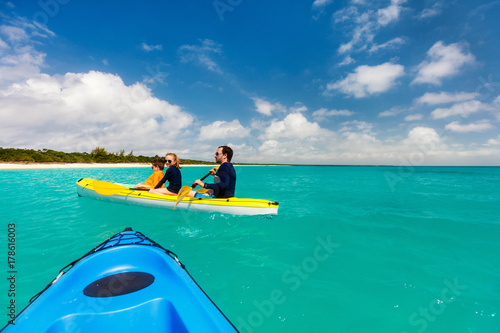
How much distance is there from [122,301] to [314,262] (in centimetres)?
406

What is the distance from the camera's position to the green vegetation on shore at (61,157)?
43.5m

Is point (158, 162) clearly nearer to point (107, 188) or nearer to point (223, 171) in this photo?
point (107, 188)

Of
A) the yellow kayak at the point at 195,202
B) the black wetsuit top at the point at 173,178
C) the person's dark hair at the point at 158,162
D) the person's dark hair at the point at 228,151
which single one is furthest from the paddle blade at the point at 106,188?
the person's dark hair at the point at 228,151

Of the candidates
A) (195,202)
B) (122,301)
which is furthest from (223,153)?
(122,301)

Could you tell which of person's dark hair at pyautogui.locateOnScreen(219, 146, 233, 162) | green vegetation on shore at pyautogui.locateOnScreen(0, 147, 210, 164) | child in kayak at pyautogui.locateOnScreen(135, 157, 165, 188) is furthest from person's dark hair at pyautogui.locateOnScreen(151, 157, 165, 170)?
green vegetation on shore at pyautogui.locateOnScreen(0, 147, 210, 164)

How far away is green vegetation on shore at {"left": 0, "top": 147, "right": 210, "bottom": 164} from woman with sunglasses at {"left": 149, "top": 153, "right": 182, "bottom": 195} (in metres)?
55.5

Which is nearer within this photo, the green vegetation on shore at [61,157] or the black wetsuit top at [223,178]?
the black wetsuit top at [223,178]

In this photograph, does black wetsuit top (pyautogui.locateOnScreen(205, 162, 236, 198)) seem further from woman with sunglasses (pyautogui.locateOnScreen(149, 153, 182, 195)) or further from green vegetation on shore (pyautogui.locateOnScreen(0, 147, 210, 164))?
green vegetation on shore (pyautogui.locateOnScreen(0, 147, 210, 164))

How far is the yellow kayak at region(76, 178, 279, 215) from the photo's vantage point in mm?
8203

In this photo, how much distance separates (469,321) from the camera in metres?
3.23

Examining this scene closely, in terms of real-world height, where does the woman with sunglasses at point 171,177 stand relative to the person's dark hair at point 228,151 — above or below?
below

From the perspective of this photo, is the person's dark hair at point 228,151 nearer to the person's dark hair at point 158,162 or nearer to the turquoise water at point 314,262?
the turquoise water at point 314,262

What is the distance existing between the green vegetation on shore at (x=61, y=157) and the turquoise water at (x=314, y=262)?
51.5 metres

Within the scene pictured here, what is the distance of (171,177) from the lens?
9.27 meters
